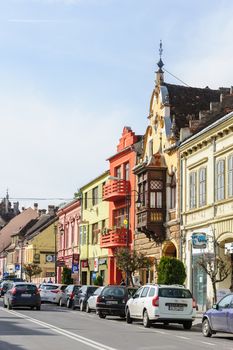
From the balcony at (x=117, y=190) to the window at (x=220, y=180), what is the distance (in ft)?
52.6

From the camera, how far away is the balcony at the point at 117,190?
52.2m

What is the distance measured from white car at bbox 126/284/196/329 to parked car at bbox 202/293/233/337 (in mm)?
2515

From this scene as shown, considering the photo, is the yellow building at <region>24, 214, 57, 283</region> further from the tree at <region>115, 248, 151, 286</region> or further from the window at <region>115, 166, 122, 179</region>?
the tree at <region>115, 248, 151, 286</region>

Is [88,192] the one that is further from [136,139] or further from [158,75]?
[158,75]

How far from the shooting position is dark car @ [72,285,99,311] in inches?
1570

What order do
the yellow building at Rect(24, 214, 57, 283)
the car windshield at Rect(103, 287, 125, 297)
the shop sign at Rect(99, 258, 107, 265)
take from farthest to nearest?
the yellow building at Rect(24, 214, 57, 283) → the shop sign at Rect(99, 258, 107, 265) → the car windshield at Rect(103, 287, 125, 297)

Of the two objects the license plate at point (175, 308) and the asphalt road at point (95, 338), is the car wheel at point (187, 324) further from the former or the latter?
the license plate at point (175, 308)

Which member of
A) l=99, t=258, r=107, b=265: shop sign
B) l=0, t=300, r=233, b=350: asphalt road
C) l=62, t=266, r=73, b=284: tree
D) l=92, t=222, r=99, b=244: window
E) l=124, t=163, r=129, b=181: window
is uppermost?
l=124, t=163, r=129, b=181: window

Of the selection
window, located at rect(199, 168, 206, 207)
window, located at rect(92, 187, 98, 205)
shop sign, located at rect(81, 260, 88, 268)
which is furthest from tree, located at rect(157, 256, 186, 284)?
shop sign, located at rect(81, 260, 88, 268)

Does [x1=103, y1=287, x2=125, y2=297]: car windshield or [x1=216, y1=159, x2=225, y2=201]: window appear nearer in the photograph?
[x1=103, y1=287, x2=125, y2=297]: car windshield

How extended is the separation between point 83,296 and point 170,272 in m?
5.36

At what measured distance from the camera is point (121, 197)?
174ft

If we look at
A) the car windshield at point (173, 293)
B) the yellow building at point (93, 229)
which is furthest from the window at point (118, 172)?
the car windshield at point (173, 293)

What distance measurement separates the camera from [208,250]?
121ft
